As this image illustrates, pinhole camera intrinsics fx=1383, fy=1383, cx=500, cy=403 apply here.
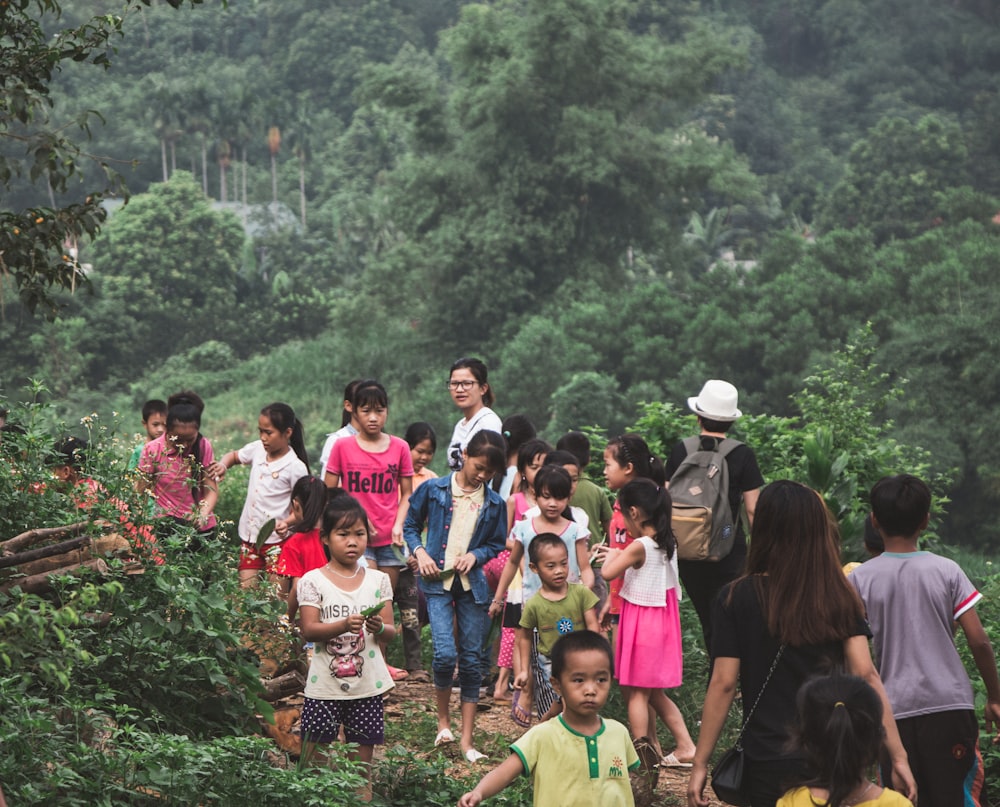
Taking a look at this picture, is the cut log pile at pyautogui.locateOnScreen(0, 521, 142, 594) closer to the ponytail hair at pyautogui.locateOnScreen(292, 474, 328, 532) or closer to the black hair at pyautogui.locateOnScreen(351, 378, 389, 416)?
the ponytail hair at pyautogui.locateOnScreen(292, 474, 328, 532)

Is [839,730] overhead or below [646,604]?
overhead

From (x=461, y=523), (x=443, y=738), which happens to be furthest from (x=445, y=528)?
(x=443, y=738)

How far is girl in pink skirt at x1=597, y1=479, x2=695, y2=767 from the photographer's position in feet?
18.0

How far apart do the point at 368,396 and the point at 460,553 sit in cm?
104

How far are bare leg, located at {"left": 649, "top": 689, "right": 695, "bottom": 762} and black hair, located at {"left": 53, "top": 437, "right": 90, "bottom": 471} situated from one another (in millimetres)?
2499

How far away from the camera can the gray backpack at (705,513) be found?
564 cm

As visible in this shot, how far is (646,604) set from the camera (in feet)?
18.3

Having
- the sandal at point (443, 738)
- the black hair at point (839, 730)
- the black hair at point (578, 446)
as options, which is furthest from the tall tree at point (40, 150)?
Answer: the black hair at point (839, 730)

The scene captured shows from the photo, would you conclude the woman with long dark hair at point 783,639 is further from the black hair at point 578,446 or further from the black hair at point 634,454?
the black hair at point 578,446

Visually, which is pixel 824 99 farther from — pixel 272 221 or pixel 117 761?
pixel 117 761

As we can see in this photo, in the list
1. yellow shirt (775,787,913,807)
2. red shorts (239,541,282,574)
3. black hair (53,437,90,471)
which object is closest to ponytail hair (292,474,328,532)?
red shorts (239,541,282,574)

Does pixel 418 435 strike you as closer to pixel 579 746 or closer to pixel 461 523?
pixel 461 523

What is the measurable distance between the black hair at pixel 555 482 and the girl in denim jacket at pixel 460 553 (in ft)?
0.63

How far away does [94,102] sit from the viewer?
56.8m
